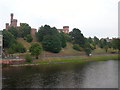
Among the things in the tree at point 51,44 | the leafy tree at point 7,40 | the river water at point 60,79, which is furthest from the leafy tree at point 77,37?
the river water at point 60,79

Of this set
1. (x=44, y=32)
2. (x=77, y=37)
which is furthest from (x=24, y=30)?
(x=77, y=37)

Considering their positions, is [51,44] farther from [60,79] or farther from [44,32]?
[60,79]

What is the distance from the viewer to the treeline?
82.1 m

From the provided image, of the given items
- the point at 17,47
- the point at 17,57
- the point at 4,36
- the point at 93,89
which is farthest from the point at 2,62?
the point at 93,89

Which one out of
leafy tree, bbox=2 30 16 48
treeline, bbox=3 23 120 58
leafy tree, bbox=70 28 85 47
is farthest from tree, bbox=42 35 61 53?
leafy tree, bbox=70 28 85 47

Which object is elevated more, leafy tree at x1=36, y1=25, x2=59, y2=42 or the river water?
leafy tree at x1=36, y1=25, x2=59, y2=42

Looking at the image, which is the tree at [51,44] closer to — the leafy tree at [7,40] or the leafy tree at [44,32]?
the leafy tree at [44,32]

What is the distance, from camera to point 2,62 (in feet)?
231

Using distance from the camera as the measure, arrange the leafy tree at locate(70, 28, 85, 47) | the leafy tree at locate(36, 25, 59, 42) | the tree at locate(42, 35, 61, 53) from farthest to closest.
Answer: the leafy tree at locate(70, 28, 85, 47) < the leafy tree at locate(36, 25, 59, 42) < the tree at locate(42, 35, 61, 53)

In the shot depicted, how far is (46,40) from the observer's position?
102m

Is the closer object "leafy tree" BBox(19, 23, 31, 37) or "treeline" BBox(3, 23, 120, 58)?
"treeline" BBox(3, 23, 120, 58)

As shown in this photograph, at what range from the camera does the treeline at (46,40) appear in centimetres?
8206

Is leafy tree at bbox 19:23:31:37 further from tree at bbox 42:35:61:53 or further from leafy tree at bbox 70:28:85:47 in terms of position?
leafy tree at bbox 70:28:85:47

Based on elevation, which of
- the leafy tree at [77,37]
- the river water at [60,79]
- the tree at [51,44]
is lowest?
the river water at [60,79]
